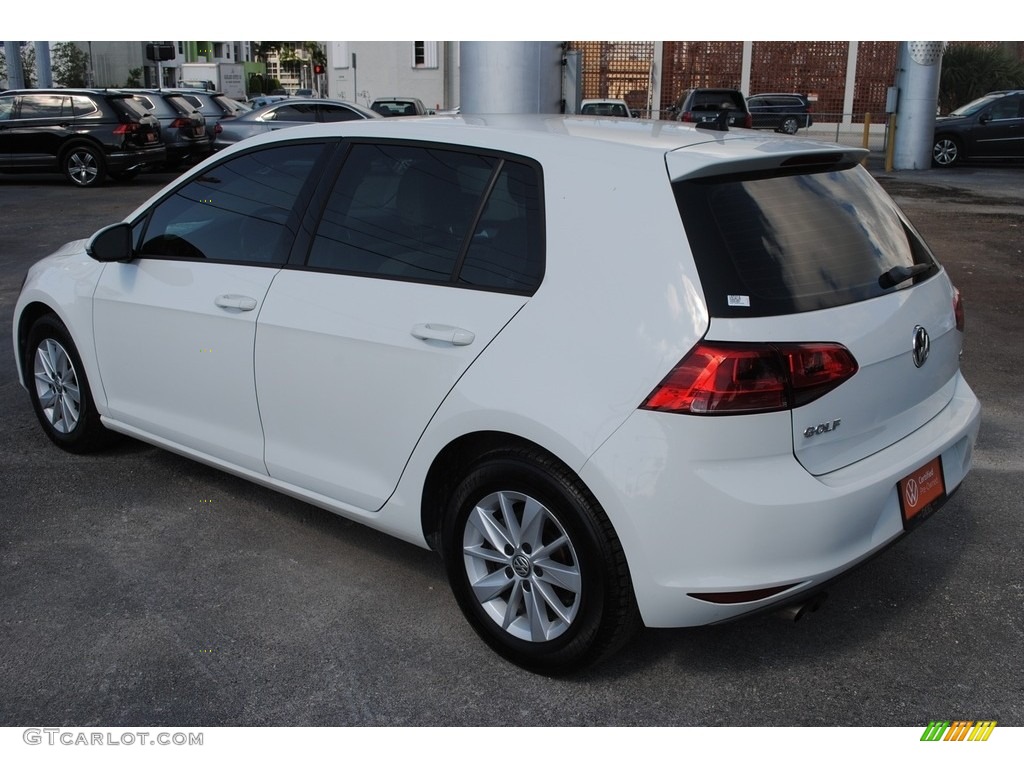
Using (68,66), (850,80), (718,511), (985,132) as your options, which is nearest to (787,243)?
(718,511)

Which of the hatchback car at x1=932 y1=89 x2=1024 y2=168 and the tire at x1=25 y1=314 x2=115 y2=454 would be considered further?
the hatchback car at x1=932 y1=89 x2=1024 y2=168

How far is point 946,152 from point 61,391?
2216 cm

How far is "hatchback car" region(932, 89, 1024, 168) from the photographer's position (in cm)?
2230

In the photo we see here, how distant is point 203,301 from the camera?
160 inches

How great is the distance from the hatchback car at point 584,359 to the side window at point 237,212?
2cm

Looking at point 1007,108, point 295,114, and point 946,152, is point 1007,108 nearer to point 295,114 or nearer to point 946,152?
point 946,152

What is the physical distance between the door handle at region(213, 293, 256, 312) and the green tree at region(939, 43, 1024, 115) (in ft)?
130

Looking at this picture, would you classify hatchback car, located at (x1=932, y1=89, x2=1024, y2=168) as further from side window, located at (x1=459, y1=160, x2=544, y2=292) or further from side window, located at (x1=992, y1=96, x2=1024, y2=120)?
side window, located at (x1=459, y1=160, x2=544, y2=292)

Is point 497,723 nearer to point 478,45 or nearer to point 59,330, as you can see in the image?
point 59,330

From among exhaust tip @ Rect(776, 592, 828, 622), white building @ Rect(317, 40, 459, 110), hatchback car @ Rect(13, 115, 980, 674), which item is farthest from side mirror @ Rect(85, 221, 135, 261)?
white building @ Rect(317, 40, 459, 110)

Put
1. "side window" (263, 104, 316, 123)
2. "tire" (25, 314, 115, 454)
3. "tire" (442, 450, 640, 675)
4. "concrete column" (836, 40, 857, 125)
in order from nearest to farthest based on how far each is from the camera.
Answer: "tire" (442, 450, 640, 675) → "tire" (25, 314, 115, 454) → "side window" (263, 104, 316, 123) → "concrete column" (836, 40, 857, 125)

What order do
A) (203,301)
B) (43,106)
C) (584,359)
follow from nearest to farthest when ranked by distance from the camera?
(584,359), (203,301), (43,106)

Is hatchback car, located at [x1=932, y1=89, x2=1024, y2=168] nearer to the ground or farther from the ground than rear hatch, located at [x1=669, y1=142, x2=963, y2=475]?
nearer to the ground

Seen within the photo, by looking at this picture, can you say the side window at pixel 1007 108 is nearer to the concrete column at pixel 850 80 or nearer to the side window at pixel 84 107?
the side window at pixel 84 107
